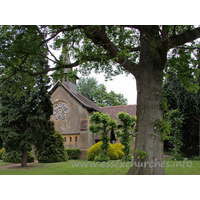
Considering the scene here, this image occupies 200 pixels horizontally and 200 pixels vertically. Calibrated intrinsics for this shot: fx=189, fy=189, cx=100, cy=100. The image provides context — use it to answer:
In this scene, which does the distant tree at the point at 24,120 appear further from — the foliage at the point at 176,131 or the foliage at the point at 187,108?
the foliage at the point at 187,108

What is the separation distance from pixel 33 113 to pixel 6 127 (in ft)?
7.03

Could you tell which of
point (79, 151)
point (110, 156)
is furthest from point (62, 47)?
point (79, 151)

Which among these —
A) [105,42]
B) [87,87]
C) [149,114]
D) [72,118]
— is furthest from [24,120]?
[87,87]

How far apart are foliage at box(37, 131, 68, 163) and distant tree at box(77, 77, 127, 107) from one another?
1030 inches

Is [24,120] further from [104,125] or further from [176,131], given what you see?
[176,131]

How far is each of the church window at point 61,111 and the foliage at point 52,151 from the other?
23.0ft

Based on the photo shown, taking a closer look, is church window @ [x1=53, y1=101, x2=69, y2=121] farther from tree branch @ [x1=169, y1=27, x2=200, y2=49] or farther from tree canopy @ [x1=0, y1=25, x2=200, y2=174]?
tree branch @ [x1=169, y1=27, x2=200, y2=49]

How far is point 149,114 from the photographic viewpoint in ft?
22.4

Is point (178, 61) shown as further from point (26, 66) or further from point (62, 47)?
point (26, 66)

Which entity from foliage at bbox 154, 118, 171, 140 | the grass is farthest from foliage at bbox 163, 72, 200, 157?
foliage at bbox 154, 118, 171, 140

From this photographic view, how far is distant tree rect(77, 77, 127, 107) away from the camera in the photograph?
152ft

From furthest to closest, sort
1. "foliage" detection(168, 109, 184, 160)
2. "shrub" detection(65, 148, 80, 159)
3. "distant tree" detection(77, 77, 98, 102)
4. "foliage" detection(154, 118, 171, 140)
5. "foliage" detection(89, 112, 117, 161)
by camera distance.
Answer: "distant tree" detection(77, 77, 98, 102), "shrub" detection(65, 148, 80, 159), "foliage" detection(89, 112, 117, 161), "foliage" detection(168, 109, 184, 160), "foliage" detection(154, 118, 171, 140)

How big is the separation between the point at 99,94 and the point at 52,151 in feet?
97.7

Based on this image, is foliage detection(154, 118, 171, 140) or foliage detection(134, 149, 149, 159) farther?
foliage detection(154, 118, 171, 140)
